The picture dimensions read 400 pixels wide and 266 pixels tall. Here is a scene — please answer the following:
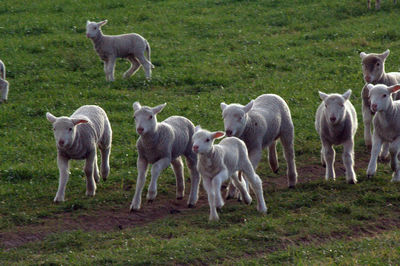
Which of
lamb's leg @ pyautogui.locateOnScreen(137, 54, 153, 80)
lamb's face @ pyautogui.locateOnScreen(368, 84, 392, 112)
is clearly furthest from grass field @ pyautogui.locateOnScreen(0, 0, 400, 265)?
lamb's face @ pyautogui.locateOnScreen(368, 84, 392, 112)

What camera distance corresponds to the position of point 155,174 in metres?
10.8

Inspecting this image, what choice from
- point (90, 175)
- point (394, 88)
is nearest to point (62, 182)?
point (90, 175)

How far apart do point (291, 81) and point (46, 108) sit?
6.39 meters

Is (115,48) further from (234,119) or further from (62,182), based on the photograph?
(234,119)

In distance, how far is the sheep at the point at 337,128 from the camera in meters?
11.4

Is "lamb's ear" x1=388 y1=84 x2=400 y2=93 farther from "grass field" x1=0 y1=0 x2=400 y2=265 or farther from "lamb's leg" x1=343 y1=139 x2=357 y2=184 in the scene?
"grass field" x1=0 y1=0 x2=400 y2=265

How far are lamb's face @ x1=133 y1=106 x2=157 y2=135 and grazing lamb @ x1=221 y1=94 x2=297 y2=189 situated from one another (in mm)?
1091

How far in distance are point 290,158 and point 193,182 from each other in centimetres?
177

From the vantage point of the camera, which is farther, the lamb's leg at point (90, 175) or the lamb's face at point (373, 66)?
the lamb's face at point (373, 66)

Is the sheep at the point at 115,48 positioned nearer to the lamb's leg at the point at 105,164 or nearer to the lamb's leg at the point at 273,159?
the lamb's leg at the point at 105,164

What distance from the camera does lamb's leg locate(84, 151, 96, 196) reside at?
1135 centimetres

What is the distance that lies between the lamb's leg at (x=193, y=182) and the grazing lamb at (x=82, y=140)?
1.58 m

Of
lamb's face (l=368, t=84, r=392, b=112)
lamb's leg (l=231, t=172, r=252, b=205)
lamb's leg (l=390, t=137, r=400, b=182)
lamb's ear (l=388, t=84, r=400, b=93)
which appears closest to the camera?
lamb's leg (l=231, t=172, r=252, b=205)

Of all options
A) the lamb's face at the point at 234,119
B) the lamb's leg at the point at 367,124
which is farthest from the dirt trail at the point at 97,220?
the lamb's leg at the point at 367,124
